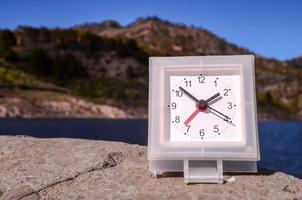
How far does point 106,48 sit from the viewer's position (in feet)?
507

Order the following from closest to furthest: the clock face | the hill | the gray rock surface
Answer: the gray rock surface, the clock face, the hill

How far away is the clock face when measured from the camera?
5.89m

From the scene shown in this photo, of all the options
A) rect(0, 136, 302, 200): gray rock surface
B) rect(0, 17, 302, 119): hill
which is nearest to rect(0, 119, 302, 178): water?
rect(0, 136, 302, 200): gray rock surface

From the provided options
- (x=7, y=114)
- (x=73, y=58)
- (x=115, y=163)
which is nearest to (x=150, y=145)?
(x=115, y=163)

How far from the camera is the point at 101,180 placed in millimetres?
5957

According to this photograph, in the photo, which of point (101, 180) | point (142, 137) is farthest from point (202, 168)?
point (142, 137)

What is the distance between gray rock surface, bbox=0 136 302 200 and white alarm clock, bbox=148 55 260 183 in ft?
0.66

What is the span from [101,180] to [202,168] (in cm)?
112

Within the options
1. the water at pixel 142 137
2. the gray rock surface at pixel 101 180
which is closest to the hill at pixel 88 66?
the water at pixel 142 137

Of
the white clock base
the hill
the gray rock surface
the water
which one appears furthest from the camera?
the hill

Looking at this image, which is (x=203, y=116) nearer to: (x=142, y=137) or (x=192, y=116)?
(x=192, y=116)

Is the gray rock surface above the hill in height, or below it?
below

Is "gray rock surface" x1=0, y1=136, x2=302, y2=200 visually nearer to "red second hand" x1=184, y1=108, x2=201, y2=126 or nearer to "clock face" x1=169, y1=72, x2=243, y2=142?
"clock face" x1=169, y1=72, x2=243, y2=142

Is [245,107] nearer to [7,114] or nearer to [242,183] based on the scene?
[242,183]
